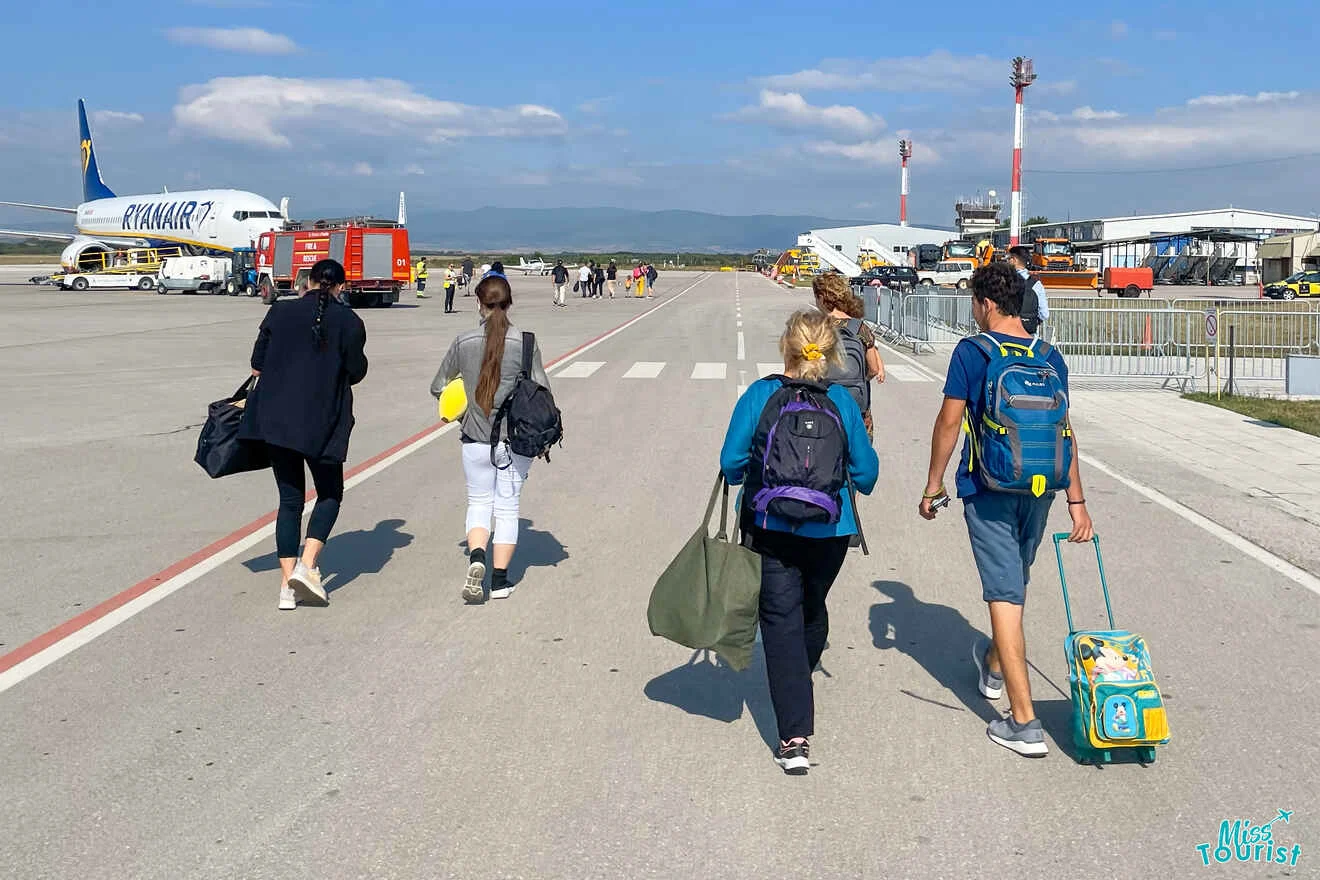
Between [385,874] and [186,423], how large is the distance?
11.5 meters

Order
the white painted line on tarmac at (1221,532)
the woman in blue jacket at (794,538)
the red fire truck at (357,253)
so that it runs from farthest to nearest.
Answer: the red fire truck at (357,253), the white painted line on tarmac at (1221,532), the woman in blue jacket at (794,538)

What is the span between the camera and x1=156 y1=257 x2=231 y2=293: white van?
5456 centimetres

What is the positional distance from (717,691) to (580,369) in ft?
52.5

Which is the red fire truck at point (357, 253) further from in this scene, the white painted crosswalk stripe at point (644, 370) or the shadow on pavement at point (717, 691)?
the shadow on pavement at point (717, 691)

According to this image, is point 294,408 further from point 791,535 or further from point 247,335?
point 247,335

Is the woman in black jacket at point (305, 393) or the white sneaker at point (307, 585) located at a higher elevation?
the woman in black jacket at point (305, 393)

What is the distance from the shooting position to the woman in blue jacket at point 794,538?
4.27m

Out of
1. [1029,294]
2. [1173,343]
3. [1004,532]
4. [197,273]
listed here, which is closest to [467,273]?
[197,273]

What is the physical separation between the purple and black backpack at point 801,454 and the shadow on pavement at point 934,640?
1.37m

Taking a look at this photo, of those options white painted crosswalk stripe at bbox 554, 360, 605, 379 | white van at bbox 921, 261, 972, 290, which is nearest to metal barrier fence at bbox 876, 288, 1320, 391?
white painted crosswalk stripe at bbox 554, 360, 605, 379

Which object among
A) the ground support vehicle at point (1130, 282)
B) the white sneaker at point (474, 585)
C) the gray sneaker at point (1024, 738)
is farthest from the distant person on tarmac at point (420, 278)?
the gray sneaker at point (1024, 738)

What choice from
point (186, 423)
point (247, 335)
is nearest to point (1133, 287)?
point (247, 335)

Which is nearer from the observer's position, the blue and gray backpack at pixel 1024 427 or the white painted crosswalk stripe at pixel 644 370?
the blue and gray backpack at pixel 1024 427

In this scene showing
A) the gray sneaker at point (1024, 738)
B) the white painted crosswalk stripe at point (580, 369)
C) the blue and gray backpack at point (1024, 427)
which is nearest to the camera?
the blue and gray backpack at point (1024, 427)
